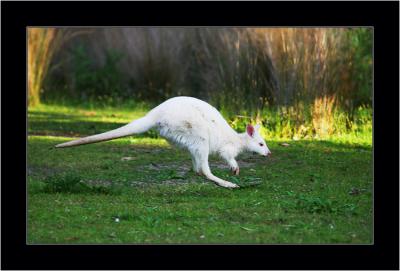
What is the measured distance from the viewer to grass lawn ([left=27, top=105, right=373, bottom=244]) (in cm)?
645

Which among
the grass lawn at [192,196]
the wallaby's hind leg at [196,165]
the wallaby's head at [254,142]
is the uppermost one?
the wallaby's head at [254,142]

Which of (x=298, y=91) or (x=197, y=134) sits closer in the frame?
(x=197, y=134)

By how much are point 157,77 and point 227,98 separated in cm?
429

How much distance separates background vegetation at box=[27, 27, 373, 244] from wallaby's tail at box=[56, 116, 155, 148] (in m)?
0.55

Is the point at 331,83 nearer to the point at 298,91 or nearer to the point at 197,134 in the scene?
the point at 298,91

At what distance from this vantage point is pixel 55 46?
16.8 meters

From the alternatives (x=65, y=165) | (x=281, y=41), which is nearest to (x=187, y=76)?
(x=281, y=41)

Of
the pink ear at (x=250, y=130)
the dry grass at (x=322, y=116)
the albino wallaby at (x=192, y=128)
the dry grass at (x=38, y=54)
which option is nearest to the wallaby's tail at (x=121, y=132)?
the albino wallaby at (x=192, y=128)

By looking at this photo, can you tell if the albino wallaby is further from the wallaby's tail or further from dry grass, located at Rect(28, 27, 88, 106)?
dry grass, located at Rect(28, 27, 88, 106)

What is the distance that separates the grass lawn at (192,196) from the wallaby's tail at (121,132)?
0.55 m

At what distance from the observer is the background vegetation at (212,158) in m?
6.75

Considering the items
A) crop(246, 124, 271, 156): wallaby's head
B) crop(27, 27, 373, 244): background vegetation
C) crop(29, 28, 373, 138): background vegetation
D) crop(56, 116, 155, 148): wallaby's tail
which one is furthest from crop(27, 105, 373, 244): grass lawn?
crop(29, 28, 373, 138): background vegetation

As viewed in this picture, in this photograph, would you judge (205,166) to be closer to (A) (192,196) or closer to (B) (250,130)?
(A) (192,196)

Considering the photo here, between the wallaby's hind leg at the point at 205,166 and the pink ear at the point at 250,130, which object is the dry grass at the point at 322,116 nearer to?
the pink ear at the point at 250,130
